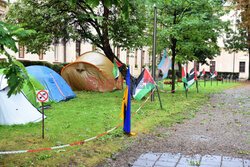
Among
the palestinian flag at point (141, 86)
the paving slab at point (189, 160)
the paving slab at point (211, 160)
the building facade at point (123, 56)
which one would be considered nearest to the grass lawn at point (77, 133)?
the palestinian flag at point (141, 86)

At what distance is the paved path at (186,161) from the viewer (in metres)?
4.70

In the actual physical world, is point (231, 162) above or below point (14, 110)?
below

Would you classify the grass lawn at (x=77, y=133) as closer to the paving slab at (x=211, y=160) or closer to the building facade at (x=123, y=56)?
the paving slab at (x=211, y=160)

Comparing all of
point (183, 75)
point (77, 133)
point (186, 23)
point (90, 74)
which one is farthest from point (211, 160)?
point (90, 74)

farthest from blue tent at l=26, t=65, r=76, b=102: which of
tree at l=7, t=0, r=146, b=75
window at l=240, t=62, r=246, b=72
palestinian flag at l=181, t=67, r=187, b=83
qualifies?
window at l=240, t=62, r=246, b=72

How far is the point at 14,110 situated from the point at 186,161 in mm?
4849

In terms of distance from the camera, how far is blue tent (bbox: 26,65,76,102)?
11867 millimetres

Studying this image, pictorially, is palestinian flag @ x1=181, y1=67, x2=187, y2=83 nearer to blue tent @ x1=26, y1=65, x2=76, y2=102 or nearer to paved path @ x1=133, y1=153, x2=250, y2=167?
blue tent @ x1=26, y1=65, x2=76, y2=102

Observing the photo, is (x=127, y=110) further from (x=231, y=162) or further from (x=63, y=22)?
(x=63, y=22)

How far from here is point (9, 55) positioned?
4.03 m

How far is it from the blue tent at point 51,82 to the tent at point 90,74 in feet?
12.2

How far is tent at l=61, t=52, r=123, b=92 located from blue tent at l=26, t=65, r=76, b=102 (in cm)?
371

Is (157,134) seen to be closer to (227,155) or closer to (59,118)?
(227,155)

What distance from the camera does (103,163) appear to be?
15.9ft
